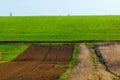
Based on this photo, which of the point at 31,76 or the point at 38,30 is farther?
the point at 38,30

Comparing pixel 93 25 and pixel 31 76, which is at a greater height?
pixel 93 25

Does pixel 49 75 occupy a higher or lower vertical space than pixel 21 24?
lower

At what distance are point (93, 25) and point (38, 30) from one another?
1224 cm

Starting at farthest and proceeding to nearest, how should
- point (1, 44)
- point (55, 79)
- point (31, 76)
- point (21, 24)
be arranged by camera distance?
point (21, 24), point (1, 44), point (31, 76), point (55, 79)

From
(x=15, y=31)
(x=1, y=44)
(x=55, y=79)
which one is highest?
(x=15, y=31)

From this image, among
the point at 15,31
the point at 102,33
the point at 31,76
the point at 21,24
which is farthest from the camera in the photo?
the point at 21,24

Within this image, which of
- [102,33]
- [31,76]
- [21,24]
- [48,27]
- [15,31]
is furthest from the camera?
[21,24]

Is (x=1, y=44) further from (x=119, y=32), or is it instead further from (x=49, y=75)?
(x=49, y=75)

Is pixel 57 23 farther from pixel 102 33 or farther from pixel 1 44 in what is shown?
pixel 1 44

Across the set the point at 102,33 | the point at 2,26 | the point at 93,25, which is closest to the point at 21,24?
the point at 2,26

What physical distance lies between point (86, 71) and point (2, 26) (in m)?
57.6

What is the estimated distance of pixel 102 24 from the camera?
80562 millimetres

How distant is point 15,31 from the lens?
73125 mm

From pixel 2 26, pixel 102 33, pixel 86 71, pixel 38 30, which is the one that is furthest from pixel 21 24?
pixel 86 71
